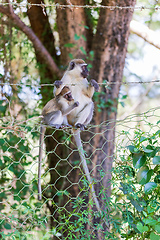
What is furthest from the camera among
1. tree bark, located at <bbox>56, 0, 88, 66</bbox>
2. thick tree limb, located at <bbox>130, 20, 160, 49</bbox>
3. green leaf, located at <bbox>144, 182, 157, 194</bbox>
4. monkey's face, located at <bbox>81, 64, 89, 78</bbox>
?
thick tree limb, located at <bbox>130, 20, 160, 49</bbox>

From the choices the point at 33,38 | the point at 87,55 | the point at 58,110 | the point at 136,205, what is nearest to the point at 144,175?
the point at 136,205

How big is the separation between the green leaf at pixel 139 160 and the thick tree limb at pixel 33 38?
262cm

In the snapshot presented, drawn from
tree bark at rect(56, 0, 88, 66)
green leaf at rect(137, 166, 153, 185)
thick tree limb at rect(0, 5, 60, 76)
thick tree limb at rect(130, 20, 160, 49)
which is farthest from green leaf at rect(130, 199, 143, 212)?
thick tree limb at rect(130, 20, 160, 49)

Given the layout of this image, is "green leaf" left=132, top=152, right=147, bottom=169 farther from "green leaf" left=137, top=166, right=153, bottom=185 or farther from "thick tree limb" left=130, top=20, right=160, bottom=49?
"thick tree limb" left=130, top=20, right=160, bottom=49

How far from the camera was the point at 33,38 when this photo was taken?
3.84m

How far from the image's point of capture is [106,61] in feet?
12.5

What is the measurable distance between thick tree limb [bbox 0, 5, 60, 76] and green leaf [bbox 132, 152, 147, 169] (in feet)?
8.60

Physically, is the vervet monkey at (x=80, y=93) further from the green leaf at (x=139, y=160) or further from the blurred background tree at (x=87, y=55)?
the green leaf at (x=139, y=160)

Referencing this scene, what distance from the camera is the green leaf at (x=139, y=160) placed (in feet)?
5.85

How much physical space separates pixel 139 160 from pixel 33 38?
108 inches

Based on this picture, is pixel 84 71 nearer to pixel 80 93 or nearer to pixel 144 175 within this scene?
pixel 80 93

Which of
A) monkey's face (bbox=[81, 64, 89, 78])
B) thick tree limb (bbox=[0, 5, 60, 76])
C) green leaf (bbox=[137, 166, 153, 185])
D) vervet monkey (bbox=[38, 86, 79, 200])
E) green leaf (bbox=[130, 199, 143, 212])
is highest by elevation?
thick tree limb (bbox=[0, 5, 60, 76])

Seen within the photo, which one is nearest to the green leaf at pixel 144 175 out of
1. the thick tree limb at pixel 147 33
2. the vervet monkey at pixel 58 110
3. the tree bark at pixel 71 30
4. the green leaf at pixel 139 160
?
the green leaf at pixel 139 160

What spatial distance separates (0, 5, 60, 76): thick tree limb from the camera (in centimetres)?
358
